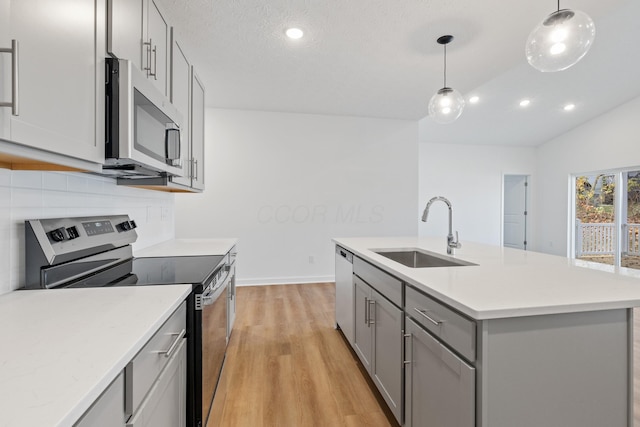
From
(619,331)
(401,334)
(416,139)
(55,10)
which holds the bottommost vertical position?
(401,334)

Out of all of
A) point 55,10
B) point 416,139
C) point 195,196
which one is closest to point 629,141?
point 416,139

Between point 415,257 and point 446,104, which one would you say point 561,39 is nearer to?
point 446,104

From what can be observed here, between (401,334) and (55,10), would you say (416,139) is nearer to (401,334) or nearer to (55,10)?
(401,334)

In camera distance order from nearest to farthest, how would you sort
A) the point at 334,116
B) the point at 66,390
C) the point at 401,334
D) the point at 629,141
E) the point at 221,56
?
1. the point at 66,390
2. the point at 401,334
3. the point at 221,56
4. the point at 334,116
5. the point at 629,141

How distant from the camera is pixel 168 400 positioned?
1.09 metres

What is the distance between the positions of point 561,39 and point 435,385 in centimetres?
182

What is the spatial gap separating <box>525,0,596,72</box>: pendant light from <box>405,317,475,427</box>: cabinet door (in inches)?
63.7

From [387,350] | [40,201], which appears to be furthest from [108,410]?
[387,350]

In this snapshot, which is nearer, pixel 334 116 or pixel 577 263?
pixel 577 263

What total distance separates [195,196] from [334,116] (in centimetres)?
236

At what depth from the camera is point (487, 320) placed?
1.00 m

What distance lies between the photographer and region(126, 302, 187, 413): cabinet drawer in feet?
2.60

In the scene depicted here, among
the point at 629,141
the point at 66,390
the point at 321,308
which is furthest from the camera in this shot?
the point at 629,141

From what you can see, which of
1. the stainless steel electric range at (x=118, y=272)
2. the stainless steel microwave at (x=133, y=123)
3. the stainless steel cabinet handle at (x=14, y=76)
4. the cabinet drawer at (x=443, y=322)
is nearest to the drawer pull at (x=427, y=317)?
the cabinet drawer at (x=443, y=322)
